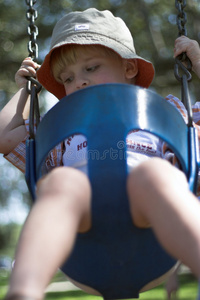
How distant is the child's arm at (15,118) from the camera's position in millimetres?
1795

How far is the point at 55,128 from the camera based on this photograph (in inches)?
54.4

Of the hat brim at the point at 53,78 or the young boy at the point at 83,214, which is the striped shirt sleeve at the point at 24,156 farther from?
Answer: the hat brim at the point at 53,78

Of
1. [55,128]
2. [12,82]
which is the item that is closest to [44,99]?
[12,82]

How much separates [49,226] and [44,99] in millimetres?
5968

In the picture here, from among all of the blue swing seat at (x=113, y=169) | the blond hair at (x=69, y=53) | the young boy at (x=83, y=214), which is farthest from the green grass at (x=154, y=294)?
the young boy at (x=83, y=214)

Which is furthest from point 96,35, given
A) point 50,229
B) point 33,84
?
point 50,229

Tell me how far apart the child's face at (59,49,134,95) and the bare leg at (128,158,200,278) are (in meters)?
0.59

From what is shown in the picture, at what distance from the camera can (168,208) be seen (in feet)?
3.56

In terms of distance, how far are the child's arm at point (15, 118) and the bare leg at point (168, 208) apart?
0.71 meters

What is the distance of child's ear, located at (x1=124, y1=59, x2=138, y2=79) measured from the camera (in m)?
1.86

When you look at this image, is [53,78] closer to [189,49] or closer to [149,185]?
[189,49]

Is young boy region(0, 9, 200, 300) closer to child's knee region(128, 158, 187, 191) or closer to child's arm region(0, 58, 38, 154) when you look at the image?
child's knee region(128, 158, 187, 191)

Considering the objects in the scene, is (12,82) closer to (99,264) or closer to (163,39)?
(163,39)

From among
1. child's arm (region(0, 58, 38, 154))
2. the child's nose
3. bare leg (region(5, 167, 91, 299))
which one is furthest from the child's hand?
bare leg (region(5, 167, 91, 299))
